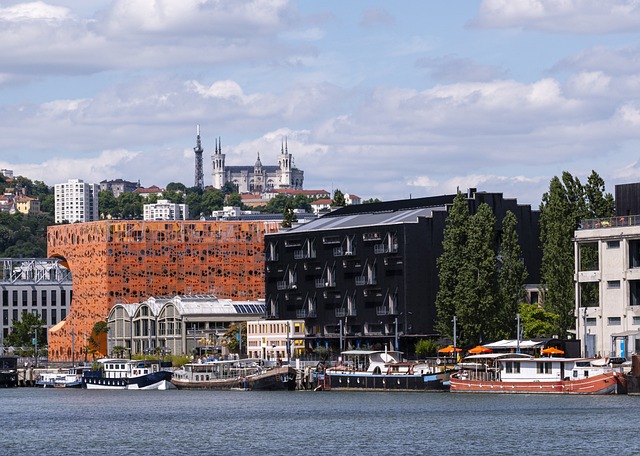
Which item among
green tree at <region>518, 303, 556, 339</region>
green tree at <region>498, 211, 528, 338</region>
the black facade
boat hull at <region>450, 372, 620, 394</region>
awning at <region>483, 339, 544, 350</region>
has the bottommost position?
boat hull at <region>450, 372, 620, 394</region>

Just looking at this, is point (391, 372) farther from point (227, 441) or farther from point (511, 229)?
point (227, 441)

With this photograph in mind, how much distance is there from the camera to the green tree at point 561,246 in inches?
7165

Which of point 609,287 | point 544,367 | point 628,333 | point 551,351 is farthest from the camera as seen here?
point 609,287

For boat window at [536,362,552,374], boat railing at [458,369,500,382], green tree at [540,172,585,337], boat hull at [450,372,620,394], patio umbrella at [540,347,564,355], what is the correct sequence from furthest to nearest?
green tree at [540,172,585,337], patio umbrella at [540,347,564,355], boat railing at [458,369,500,382], boat window at [536,362,552,374], boat hull at [450,372,620,394]

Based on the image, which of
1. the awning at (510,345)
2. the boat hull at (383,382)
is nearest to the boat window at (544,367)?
the awning at (510,345)

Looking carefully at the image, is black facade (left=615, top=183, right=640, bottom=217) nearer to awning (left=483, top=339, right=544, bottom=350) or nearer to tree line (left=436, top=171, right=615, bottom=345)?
tree line (left=436, top=171, right=615, bottom=345)

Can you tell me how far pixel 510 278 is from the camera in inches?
7485

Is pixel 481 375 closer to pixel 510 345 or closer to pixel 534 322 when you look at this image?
pixel 510 345

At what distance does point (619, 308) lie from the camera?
17275cm

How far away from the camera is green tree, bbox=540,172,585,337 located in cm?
18200

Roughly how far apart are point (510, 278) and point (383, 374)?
2105cm

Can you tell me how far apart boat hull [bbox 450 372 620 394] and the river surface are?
1.87 metres

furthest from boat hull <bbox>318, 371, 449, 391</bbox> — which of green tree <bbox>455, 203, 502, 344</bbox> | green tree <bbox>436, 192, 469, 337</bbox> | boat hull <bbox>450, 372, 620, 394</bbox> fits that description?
green tree <bbox>455, 203, 502, 344</bbox>

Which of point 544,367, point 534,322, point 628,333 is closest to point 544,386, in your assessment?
point 544,367
